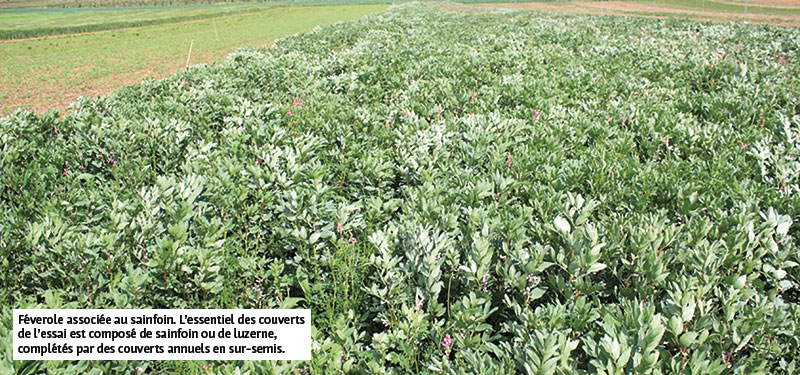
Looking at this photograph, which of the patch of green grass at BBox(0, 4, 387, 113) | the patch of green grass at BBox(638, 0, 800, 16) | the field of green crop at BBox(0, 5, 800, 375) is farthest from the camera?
the patch of green grass at BBox(638, 0, 800, 16)

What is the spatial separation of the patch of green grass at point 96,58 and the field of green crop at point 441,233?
1626 cm

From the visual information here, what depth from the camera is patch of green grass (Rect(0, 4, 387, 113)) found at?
2069cm

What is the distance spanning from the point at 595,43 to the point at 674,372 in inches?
615

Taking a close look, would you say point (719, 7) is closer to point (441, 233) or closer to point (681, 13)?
point (681, 13)

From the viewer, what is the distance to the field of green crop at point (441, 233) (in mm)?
2775

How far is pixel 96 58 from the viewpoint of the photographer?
99.7 feet

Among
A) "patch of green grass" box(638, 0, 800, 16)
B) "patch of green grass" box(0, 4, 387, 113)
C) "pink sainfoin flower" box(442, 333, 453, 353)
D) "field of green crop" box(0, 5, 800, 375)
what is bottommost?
"pink sainfoin flower" box(442, 333, 453, 353)
